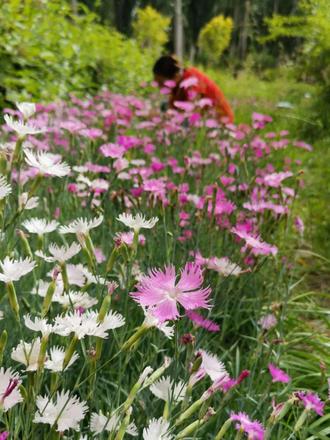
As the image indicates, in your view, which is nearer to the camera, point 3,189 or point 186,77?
point 3,189

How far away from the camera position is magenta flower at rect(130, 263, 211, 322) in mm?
790

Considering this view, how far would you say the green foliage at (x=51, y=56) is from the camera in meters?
4.11

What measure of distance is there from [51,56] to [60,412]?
13.8 feet

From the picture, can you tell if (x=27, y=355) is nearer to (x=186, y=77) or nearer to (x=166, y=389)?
(x=166, y=389)

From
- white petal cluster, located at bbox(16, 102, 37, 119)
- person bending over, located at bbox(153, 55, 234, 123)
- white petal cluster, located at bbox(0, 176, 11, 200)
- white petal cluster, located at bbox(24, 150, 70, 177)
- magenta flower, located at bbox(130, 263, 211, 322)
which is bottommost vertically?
person bending over, located at bbox(153, 55, 234, 123)

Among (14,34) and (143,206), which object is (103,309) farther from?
(14,34)

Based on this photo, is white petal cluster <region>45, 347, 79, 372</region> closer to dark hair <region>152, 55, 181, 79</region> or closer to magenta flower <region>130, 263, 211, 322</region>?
magenta flower <region>130, 263, 211, 322</region>

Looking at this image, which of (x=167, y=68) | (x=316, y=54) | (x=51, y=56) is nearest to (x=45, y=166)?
(x=316, y=54)

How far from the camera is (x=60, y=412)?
0.80m

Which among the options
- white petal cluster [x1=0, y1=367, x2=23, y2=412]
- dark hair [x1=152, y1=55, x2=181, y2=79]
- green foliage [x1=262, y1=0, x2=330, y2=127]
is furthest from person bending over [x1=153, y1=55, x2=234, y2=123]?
white petal cluster [x1=0, y1=367, x2=23, y2=412]

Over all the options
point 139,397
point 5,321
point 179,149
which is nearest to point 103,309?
point 139,397

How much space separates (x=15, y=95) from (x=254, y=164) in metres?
1.69

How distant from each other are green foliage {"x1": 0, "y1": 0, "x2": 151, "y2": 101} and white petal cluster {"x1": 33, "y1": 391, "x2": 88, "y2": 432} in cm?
324

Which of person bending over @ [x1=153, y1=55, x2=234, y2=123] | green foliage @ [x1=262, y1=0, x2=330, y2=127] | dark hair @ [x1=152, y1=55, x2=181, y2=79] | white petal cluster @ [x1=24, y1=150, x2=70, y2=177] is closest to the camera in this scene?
white petal cluster @ [x1=24, y1=150, x2=70, y2=177]
